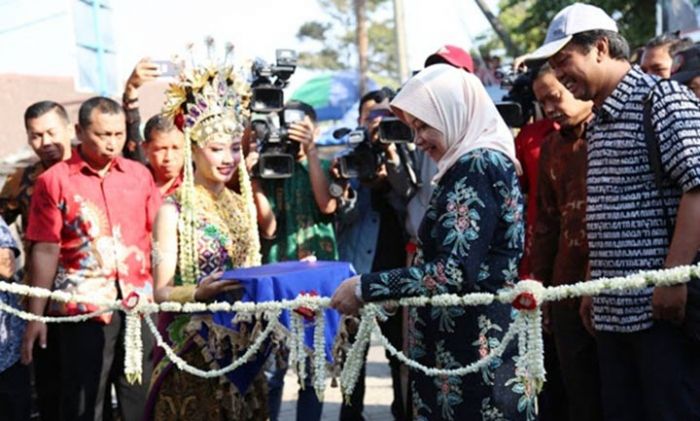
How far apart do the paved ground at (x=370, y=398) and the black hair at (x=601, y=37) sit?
3204 mm

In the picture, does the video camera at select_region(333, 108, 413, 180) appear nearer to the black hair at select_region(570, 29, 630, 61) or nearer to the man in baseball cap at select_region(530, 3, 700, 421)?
the man in baseball cap at select_region(530, 3, 700, 421)

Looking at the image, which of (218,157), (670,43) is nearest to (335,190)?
(218,157)

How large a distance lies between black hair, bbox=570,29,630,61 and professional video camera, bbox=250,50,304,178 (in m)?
2.17

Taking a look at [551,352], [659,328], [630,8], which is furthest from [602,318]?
[630,8]

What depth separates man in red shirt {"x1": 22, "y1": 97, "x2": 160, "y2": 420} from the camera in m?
4.50

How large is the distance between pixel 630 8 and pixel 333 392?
29.9 feet

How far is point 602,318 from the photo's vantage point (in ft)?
10.5

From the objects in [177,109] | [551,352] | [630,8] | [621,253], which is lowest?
[551,352]

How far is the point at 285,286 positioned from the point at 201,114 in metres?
0.89

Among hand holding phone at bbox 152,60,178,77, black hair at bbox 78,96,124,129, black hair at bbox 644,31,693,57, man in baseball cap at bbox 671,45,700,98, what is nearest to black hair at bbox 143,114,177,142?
hand holding phone at bbox 152,60,178,77

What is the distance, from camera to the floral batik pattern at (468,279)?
2.73m

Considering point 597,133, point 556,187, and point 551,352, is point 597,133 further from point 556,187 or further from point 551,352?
point 551,352

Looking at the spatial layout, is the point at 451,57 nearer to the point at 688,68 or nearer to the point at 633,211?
the point at 688,68

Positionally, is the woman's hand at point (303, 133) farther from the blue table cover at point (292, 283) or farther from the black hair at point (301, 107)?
the blue table cover at point (292, 283)
